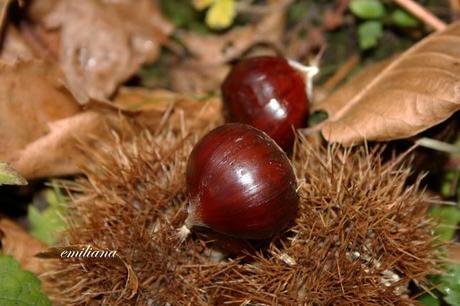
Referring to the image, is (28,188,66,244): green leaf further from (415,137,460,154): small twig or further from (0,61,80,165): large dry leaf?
(415,137,460,154): small twig

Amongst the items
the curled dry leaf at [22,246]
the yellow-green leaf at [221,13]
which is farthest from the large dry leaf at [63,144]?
the yellow-green leaf at [221,13]

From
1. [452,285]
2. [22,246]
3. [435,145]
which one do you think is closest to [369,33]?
[435,145]

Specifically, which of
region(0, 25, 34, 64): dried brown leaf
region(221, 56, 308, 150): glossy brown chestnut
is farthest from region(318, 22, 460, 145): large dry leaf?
region(0, 25, 34, 64): dried brown leaf

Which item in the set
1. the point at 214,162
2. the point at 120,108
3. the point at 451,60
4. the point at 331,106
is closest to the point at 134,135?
the point at 120,108

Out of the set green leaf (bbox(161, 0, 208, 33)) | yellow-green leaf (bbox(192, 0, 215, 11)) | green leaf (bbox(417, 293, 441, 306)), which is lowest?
green leaf (bbox(417, 293, 441, 306))

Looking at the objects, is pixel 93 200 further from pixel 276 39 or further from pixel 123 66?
pixel 276 39

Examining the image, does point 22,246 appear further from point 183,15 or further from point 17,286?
point 183,15

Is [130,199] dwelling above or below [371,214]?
above
